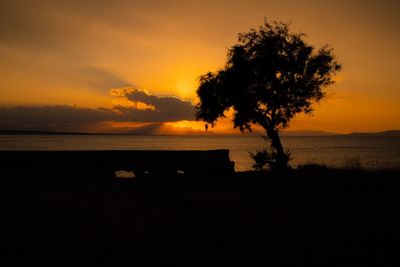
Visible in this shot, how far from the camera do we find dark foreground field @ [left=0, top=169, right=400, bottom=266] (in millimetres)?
7688

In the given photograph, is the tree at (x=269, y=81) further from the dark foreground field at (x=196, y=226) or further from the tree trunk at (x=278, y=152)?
the dark foreground field at (x=196, y=226)

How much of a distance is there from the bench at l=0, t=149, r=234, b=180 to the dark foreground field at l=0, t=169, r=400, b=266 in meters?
5.39

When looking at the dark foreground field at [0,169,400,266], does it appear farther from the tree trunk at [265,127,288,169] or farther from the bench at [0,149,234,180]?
the tree trunk at [265,127,288,169]

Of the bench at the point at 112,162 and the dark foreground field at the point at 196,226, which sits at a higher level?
the bench at the point at 112,162

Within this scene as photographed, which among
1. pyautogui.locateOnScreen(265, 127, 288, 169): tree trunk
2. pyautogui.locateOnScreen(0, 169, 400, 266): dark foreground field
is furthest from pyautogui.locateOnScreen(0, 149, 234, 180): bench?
pyautogui.locateOnScreen(265, 127, 288, 169): tree trunk

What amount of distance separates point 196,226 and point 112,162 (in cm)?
1513

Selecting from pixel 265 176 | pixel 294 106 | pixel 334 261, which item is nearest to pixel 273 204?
pixel 334 261

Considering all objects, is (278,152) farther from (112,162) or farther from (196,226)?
(196,226)

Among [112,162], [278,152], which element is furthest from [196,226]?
[278,152]

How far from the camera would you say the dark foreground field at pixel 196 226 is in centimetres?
769

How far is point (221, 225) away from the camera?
10469 mm

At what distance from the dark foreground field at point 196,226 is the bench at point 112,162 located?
5.39 meters

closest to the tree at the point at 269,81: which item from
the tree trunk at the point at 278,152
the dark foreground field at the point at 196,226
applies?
the tree trunk at the point at 278,152

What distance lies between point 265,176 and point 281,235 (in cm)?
1486
